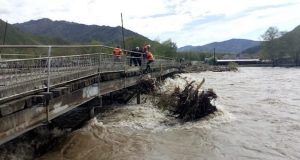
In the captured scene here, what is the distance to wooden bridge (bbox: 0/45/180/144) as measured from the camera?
9.44 meters

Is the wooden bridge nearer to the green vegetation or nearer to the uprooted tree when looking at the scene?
the uprooted tree

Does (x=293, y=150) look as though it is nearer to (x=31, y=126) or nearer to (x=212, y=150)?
(x=212, y=150)

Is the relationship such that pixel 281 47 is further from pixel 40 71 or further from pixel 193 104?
pixel 40 71

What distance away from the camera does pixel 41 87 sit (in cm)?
1129

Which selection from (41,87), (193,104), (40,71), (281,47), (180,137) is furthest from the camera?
(281,47)

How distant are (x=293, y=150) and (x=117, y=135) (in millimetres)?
6323

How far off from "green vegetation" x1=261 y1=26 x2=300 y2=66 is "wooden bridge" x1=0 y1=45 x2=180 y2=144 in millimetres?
133359

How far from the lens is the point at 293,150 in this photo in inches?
565

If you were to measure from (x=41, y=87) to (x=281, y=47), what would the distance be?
153 metres

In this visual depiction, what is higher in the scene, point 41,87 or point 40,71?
point 40,71

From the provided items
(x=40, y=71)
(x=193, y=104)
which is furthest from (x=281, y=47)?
(x=40, y=71)

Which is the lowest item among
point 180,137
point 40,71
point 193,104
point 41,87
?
point 180,137

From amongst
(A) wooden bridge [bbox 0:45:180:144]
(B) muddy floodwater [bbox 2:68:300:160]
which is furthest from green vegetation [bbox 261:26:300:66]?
(A) wooden bridge [bbox 0:45:180:144]

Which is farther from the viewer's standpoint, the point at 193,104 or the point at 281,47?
the point at 281,47
